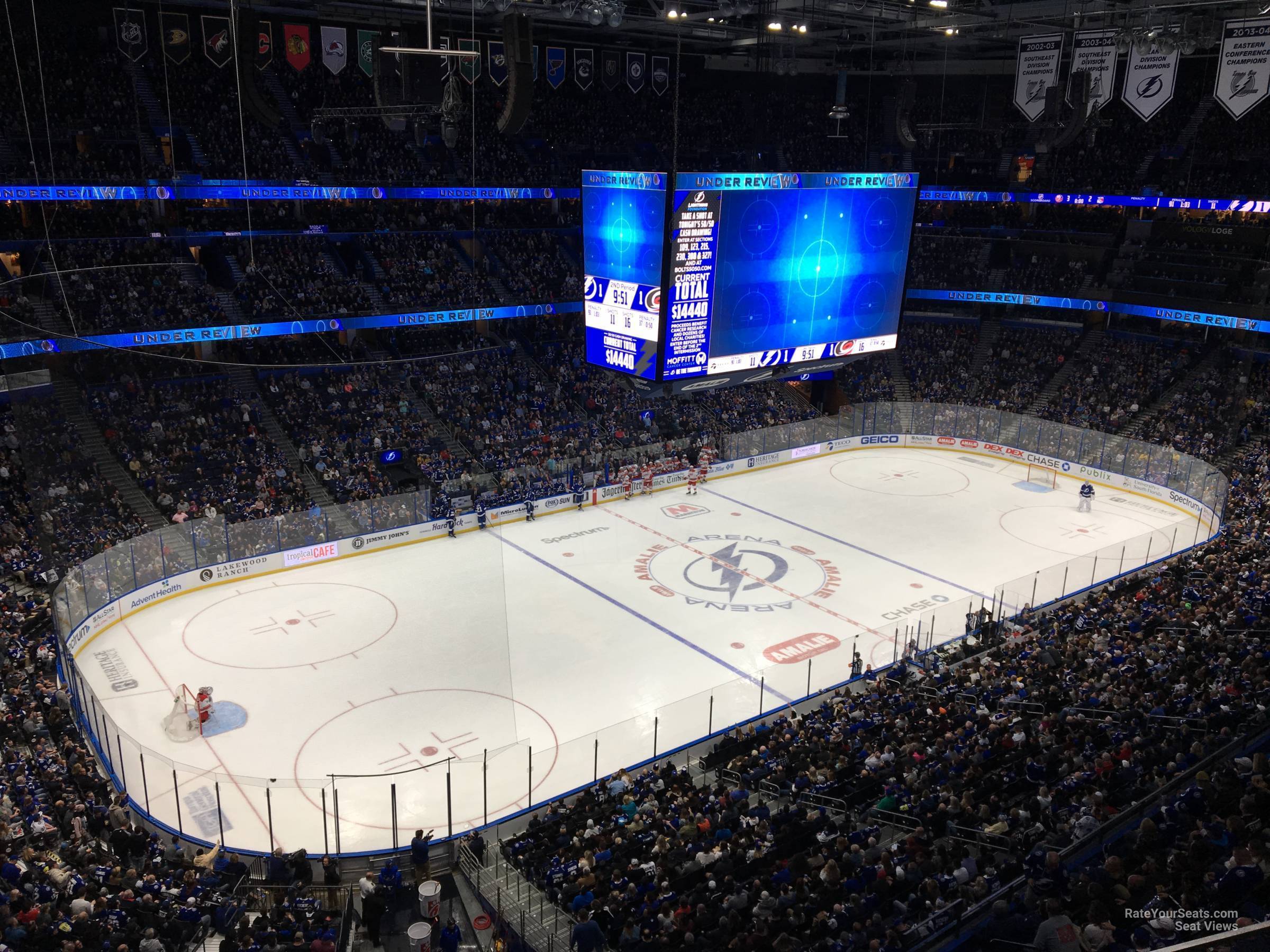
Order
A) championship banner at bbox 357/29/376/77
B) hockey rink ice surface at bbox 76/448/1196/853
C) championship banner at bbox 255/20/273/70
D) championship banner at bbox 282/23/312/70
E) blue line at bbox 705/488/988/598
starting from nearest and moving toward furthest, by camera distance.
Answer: hockey rink ice surface at bbox 76/448/1196/853 < championship banner at bbox 255/20/273/70 < blue line at bbox 705/488/988/598 < championship banner at bbox 357/29/376/77 < championship banner at bbox 282/23/312/70

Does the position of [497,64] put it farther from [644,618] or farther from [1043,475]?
[1043,475]

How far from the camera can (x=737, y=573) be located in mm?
24781

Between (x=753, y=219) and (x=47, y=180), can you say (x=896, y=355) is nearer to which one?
(x=753, y=219)

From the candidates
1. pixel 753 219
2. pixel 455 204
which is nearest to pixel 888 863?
pixel 753 219

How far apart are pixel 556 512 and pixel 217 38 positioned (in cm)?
1466

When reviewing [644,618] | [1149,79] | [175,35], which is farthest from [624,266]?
[1149,79]

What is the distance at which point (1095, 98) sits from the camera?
2855 cm

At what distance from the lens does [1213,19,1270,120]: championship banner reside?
24.5m

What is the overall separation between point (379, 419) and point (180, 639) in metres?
11.1

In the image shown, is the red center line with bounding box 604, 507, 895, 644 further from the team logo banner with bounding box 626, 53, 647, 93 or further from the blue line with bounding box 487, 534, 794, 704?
the team logo banner with bounding box 626, 53, 647, 93

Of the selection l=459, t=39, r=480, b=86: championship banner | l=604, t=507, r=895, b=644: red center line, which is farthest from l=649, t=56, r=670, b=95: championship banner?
l=604, t=507, r=895, b=644: red center line

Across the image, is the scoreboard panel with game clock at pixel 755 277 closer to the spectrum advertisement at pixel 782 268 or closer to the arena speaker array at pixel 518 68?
the spectrum advertisement at pixel 782 268

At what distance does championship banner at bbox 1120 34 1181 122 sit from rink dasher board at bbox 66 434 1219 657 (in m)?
11.0

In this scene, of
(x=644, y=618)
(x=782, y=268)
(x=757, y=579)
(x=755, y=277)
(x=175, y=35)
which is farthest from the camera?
(x=757, y=579)
